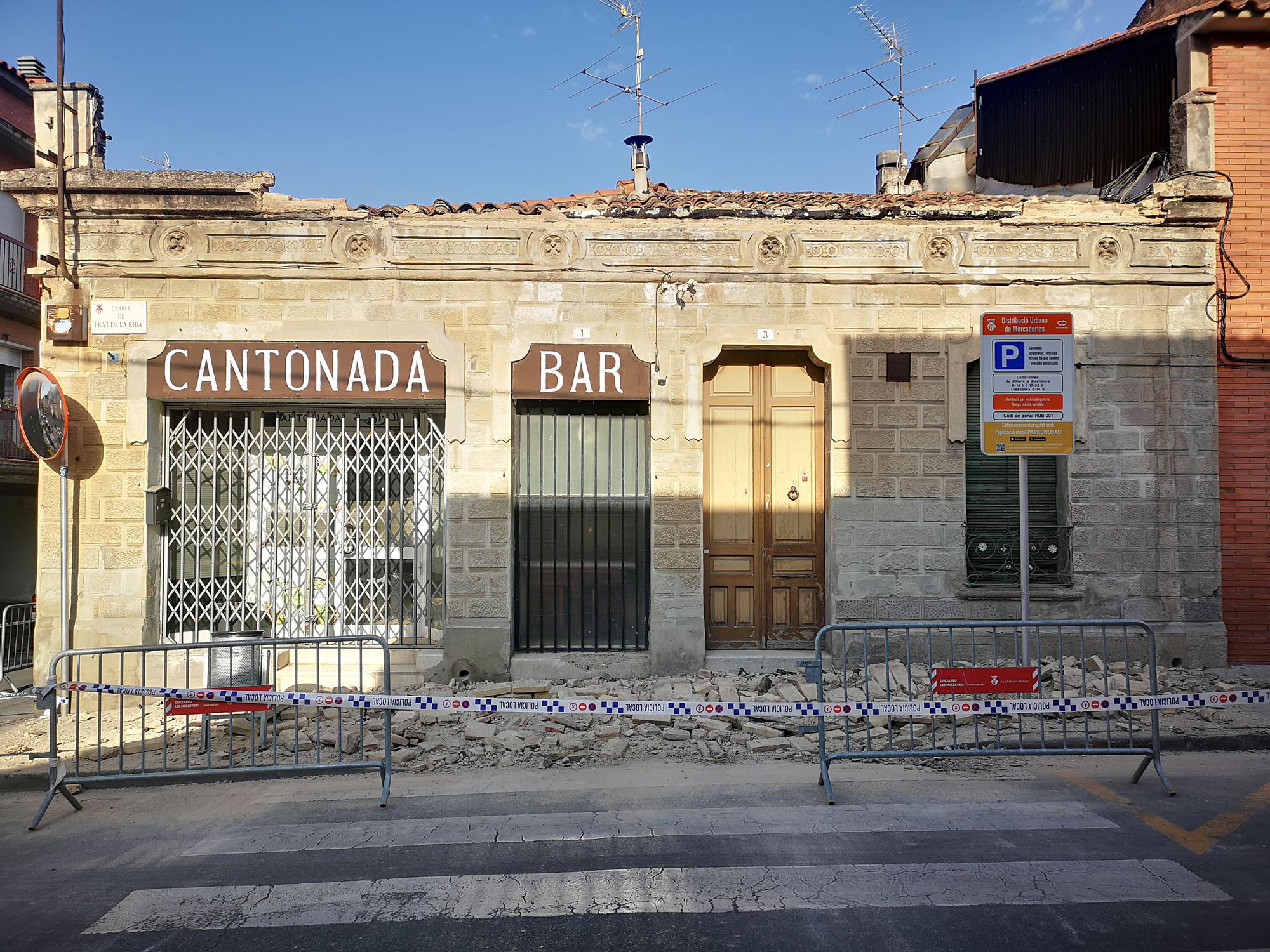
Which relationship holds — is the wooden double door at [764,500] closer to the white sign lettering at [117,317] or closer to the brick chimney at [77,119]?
the white sign lettering at [117,317]

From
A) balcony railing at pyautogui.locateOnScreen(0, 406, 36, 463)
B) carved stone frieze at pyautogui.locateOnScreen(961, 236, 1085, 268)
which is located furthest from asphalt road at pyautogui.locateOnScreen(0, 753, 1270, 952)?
balcony railing at pyautogui.locateOnScreen(0, 406, 36, 463)

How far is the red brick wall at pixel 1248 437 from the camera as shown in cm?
889

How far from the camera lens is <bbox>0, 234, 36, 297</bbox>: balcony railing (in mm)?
16984

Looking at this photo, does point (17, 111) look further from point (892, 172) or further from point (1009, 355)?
point (1009, 355)

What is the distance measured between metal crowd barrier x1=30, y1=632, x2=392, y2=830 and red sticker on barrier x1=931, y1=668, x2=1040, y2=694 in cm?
395

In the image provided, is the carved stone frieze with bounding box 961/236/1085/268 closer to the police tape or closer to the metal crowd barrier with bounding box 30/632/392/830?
the police tape

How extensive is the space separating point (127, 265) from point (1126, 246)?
1064cm

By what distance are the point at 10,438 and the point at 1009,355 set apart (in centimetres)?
1782

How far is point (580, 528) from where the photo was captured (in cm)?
895

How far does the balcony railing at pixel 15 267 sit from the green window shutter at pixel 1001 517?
713 inches

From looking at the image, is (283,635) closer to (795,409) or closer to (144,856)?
(144,856)

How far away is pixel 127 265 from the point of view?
338 inches

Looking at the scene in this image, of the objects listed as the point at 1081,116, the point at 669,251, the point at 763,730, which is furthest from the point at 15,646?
the point at 1081,116

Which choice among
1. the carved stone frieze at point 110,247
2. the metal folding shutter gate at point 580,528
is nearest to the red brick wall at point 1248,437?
the metal folding shutter gate at point 580,528
